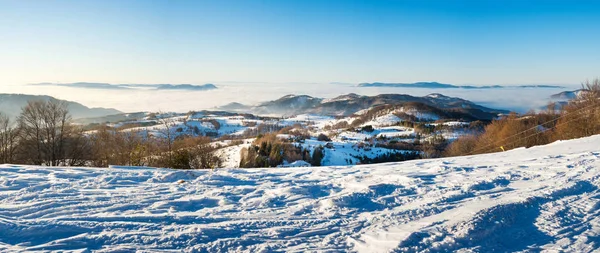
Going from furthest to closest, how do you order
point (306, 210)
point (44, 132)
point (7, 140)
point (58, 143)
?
point (7, 140) → point (58, 143) → point (44, 132) → point (306, 210)

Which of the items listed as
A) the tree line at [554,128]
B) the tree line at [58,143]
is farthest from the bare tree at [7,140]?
the tree line at [554,128]

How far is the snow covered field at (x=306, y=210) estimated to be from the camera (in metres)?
5.04

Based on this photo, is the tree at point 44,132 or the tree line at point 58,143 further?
the tree at point 44,132

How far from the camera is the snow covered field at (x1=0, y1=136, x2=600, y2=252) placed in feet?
16.5

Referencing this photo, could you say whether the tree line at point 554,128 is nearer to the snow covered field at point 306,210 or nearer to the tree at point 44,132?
the snow covered field at point 306,210

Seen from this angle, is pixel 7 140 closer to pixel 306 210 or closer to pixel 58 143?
pixel 58 143

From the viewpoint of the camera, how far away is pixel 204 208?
687 cm

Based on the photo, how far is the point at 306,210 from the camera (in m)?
6.70

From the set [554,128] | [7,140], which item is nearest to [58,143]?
[7,140]

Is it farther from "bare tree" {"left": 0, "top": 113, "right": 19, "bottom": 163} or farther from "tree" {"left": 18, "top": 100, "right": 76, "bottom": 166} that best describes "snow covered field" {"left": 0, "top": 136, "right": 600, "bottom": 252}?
"bare tree" {"left": 0, "top": 113, "right": 19, "bottom": 163}

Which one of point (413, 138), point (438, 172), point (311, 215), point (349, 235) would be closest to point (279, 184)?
point (311, 215)

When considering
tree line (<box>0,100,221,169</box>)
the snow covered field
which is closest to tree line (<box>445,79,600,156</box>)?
the snow covered field

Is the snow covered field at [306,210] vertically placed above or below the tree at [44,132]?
above

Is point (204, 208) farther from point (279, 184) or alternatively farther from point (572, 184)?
point (572, 184)
